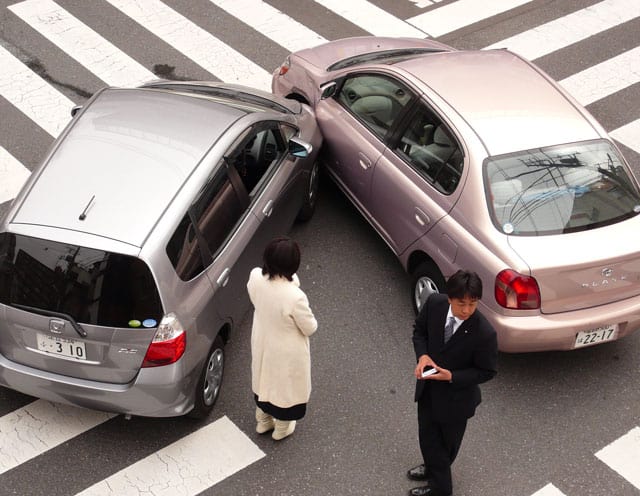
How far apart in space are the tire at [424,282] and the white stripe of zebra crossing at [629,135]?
143 inches

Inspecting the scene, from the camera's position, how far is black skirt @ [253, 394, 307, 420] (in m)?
5.95

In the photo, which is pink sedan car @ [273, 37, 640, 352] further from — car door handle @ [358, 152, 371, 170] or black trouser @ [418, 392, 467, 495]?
black trouser @ [418, 392, 467, 495]

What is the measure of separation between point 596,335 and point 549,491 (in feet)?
3.90

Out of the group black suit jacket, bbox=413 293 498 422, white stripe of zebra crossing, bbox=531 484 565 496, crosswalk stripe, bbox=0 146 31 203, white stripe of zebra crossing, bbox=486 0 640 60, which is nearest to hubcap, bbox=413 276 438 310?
white stripe of zebra crossing, bbox=531 484 565 496

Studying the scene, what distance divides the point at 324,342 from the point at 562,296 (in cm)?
184

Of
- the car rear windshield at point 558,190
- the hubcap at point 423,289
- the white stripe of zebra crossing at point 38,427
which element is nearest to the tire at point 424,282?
the hubcap at point 423,289

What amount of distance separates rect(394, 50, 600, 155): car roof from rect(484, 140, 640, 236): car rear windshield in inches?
4.9

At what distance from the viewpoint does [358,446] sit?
630 cm

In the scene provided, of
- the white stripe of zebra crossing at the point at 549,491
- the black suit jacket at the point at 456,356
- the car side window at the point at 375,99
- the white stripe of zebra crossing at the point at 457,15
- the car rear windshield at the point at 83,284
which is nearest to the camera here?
the black suit jacket at the point at 456,356

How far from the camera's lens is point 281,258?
5.29 meters

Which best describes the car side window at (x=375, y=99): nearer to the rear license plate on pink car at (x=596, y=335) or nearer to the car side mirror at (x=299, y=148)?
the car side mirror at (x=299, y=148)

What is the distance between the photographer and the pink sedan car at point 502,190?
250 inches

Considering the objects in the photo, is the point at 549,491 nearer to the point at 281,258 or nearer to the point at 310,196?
the point at 281,258

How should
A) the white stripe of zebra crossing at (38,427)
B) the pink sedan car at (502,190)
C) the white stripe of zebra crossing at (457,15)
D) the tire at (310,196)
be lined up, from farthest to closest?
1. the white stripe of zebra crossing at (457,15)
2. the tire at (310,196)
3. the pink sedan car at (502,190)
4. the white stripe of zebra crossing at (38,427)
